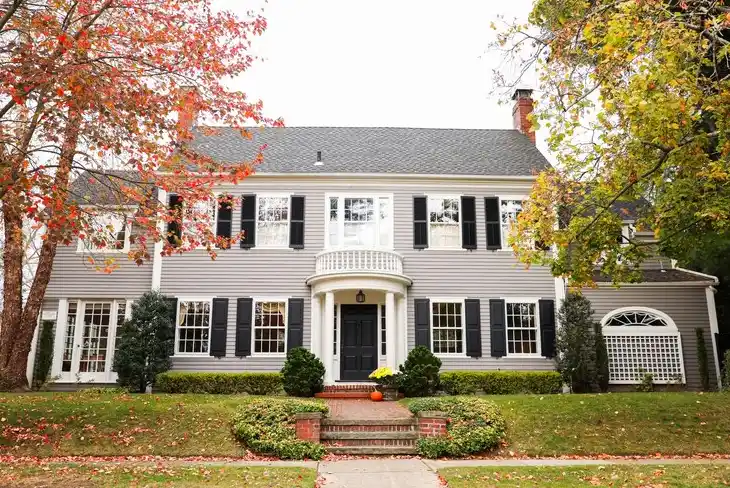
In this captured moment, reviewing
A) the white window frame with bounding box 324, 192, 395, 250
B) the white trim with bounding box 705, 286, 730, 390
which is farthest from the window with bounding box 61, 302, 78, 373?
the white trim with bounding box 705, 286, 730, 390

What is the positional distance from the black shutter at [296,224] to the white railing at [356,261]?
1155 millimetres

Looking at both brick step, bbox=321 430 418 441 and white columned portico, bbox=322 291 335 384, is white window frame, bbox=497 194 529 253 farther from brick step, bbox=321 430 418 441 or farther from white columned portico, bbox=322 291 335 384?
brick step, bbox=321 430 418 441

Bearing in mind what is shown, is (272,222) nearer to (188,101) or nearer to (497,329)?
(497,329)

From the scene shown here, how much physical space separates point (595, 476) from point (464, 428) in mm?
2718

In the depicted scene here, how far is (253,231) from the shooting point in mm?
18562

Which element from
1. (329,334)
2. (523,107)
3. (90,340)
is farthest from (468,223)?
(90,340)

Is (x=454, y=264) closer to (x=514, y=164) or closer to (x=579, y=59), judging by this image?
(x=514, y=164)

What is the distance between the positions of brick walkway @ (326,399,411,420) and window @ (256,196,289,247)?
562cm

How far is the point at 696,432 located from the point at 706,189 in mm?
4688

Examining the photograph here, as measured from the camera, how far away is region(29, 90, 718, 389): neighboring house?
17938 millimetres

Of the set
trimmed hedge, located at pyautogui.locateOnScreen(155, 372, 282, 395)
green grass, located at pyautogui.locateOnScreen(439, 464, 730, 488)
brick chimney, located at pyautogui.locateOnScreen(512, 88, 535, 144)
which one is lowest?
green grass, located at pyautogui.locateOnScreen(439, 464, 730, 488)

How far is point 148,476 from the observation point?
26.9ft

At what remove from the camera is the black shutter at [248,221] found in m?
18.5

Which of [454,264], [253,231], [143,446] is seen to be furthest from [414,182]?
[143,446]
